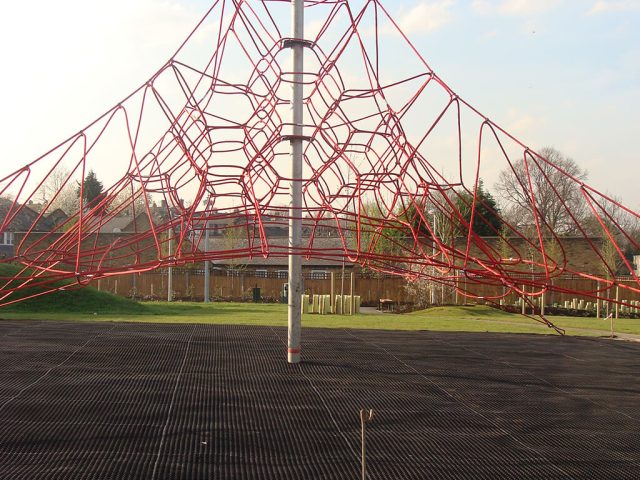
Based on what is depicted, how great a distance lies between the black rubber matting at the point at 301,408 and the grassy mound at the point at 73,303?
9063mm

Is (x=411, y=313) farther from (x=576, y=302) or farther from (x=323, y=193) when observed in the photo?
(x=323, y=193)

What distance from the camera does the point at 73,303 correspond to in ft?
70.2

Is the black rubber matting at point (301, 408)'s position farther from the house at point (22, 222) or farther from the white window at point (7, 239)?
the white window at point (7, 239)

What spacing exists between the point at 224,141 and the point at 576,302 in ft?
74.4

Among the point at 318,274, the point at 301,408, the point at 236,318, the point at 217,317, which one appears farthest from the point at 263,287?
the point at 301,408

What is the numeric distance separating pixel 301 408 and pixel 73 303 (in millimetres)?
15851

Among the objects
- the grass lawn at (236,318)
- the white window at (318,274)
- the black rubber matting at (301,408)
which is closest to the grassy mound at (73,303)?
the grass lawn at (236,318)

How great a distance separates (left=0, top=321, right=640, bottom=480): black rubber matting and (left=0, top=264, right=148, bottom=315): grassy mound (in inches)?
357

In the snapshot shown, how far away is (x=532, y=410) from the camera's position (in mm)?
7582

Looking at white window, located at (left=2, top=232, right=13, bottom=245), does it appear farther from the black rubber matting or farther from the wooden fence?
the black rubber matting

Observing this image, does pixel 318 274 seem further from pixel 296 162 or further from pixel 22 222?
pixel 22 222

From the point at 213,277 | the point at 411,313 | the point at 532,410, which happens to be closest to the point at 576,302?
the point at 411,313

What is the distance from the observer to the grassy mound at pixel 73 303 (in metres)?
20.6

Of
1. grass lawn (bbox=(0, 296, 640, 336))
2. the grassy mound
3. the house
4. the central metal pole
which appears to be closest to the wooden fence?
grass lawn (bbox=(0, 296, 640, 336))
